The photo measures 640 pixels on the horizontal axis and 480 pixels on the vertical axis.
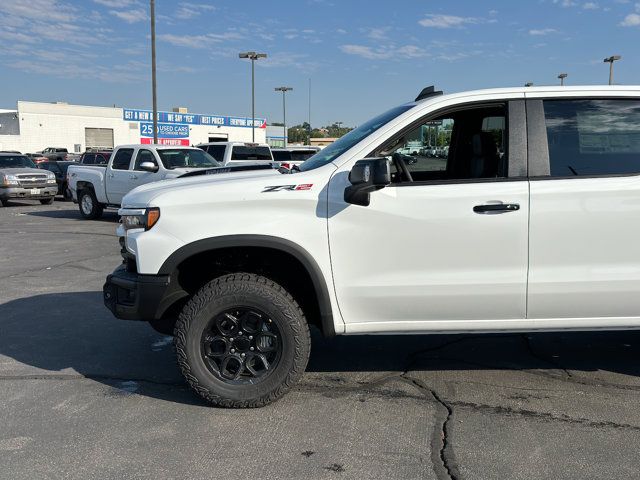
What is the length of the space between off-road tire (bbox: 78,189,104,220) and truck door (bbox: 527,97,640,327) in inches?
585

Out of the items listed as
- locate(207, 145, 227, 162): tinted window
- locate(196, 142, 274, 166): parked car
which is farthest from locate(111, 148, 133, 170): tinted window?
locate(207, 145, 227, 162): tinted window

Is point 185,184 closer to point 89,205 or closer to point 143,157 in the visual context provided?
point 143,157

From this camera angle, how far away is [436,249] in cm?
389

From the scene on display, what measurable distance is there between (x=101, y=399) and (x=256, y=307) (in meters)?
1.36

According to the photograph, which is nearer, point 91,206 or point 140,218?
point 140,218

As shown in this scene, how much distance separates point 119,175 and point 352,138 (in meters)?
12.7

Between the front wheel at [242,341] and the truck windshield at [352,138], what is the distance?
92cm

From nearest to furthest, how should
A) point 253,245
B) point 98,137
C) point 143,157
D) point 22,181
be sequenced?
point 253,245, point 143,157, point 22,181, point 98,137

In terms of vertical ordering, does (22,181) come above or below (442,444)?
above

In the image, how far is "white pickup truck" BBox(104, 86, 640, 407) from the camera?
3869mm

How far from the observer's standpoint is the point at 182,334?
3.94m

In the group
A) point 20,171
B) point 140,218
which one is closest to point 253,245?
point 140,218

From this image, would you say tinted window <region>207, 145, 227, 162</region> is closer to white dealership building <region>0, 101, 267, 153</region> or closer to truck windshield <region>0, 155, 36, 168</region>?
truck windshield <region>0, 155, 36, 168</region>

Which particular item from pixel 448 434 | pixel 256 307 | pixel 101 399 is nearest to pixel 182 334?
pixel 256 307
